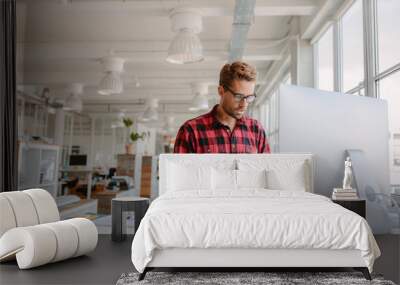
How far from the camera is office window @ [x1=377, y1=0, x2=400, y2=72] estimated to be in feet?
12.8

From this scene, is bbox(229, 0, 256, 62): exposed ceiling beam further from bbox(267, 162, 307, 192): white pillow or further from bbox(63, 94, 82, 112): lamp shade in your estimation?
bbox(63, 94, 82, 112): lamp shade

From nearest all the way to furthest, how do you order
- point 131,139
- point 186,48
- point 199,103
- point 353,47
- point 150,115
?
point 186,48 < point 353,47 < point 199,103 < point 131,139 < point 150,115

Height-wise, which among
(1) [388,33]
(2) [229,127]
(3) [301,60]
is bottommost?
(2) [229,127]

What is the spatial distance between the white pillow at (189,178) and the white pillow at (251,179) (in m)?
0.30

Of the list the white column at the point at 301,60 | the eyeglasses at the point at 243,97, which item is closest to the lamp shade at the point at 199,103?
the eyeglasses at the point at 243,97

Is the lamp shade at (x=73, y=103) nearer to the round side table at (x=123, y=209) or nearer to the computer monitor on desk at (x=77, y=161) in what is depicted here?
the computer monitor on desk at (x=77, y=161)

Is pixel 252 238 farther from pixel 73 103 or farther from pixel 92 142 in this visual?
Result: pixel 73 103

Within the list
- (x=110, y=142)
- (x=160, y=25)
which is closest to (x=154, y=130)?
(x=110, y=142)

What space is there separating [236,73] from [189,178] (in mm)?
1560

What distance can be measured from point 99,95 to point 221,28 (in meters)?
2.33

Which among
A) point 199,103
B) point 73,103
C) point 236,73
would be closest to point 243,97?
point 236,73

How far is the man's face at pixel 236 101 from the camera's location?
454 centimetres

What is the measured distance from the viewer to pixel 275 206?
2834mm

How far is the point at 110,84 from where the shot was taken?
535 cm
